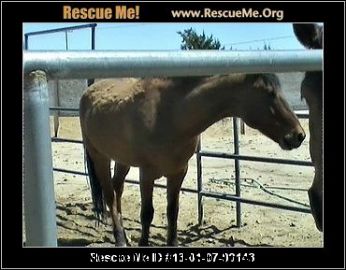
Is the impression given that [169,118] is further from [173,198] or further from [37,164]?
[37,164]

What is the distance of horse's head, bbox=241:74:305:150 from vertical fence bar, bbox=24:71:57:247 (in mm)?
1776

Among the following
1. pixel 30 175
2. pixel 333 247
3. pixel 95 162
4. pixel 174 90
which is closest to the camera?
pixel 30 175

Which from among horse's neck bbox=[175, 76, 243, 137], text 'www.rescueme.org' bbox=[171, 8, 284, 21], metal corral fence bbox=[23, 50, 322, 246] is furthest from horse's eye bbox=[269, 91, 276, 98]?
metal corral fence bbox=[23, 50, 322, 246]

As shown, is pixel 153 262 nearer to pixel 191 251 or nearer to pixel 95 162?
pixel 191 251

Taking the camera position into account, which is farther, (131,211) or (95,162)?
(131,211)

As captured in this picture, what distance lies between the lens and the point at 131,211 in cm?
521

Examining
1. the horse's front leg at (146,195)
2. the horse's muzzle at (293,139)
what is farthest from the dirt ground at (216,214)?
the horse's muzzle at (293,139)

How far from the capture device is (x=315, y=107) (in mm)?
1650

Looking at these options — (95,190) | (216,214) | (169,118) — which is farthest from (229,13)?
(216,214)

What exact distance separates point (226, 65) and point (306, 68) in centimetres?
30

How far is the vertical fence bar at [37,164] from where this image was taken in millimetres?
910

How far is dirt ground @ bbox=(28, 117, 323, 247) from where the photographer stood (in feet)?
13.9

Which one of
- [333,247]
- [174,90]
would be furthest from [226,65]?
[174,90]

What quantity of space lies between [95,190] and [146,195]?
1142mm
